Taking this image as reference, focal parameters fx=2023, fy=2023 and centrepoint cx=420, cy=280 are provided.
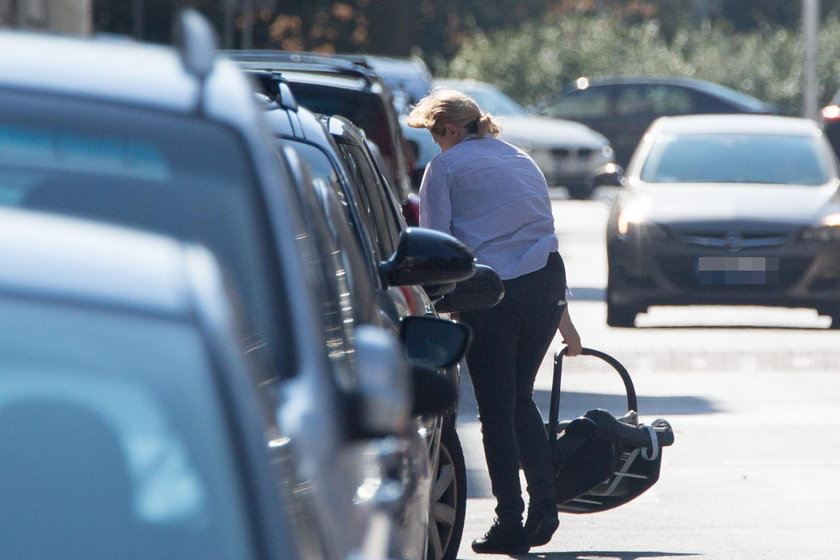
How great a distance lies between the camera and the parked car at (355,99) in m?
9.92

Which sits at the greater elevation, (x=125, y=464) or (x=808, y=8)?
(x=125, y=464)

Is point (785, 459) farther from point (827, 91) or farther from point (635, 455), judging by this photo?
point (827, 91)

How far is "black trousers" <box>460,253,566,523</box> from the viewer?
688 centimetres

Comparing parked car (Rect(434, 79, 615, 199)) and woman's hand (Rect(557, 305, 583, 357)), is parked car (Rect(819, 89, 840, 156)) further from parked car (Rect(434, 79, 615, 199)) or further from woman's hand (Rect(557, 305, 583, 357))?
woman's hand (Rect(557, 305, 583, 357))

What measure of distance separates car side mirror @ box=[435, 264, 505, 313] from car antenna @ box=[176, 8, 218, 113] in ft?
11.2

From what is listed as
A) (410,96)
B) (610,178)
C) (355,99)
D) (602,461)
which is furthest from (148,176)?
(410,96)

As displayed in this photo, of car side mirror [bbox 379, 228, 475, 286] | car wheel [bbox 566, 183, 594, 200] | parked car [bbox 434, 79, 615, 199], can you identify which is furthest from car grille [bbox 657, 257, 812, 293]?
car wheel [bbox 566, 183, 594, 200]

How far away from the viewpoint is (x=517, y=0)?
53531 millimetres

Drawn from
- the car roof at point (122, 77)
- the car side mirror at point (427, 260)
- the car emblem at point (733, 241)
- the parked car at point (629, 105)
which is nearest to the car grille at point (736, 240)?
the car emblem at point (733, 241)

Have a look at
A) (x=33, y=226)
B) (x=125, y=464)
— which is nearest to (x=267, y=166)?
(x=33, y=226)

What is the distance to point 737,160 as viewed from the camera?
15.4 m

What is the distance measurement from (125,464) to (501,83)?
133 feet

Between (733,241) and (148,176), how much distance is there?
1164 centimetres

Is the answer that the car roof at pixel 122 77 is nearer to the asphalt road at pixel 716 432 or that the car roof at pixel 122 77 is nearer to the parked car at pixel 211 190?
the parked car at pixel 211 190
